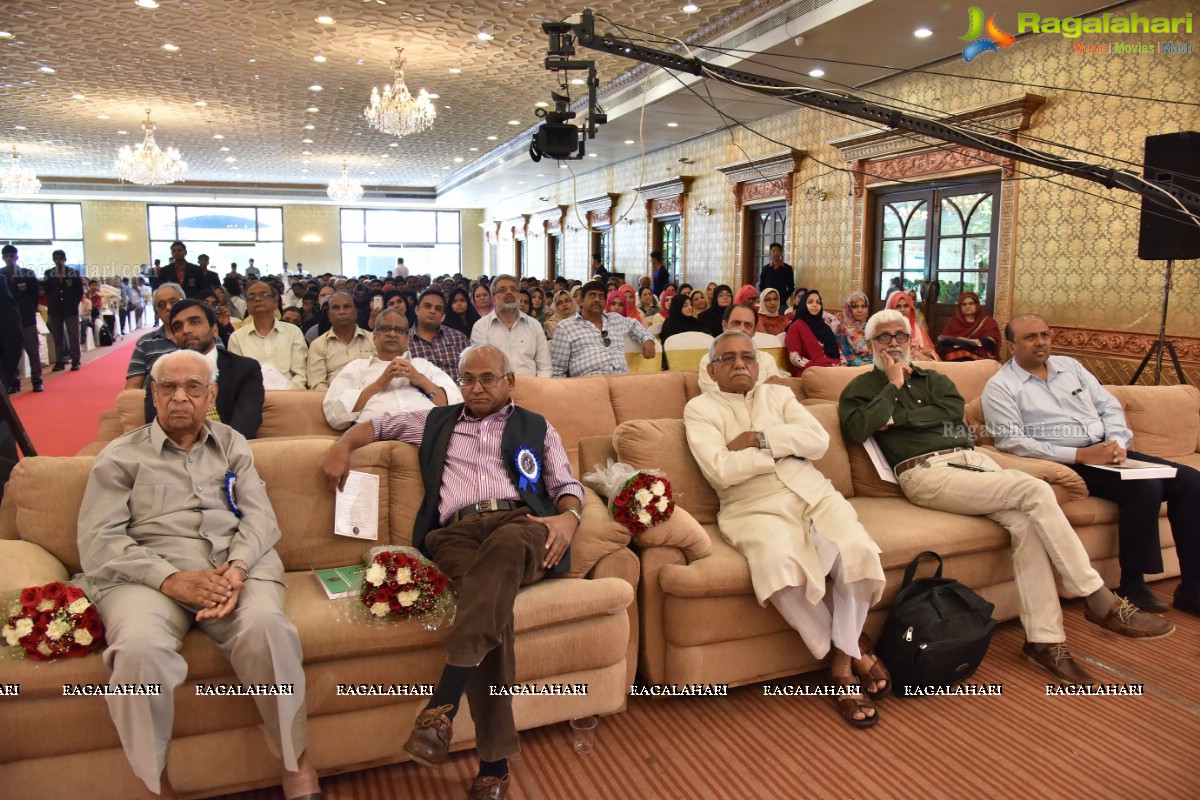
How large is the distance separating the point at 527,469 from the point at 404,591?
64 centimetres

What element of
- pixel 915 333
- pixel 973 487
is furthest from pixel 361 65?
pixel 973 487

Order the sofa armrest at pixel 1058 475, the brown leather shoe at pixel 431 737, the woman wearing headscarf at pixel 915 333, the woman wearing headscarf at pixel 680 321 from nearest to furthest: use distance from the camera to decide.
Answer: the brown leather shoe at pixel 431 737, the sofa armrest at pixel 1058 475, the woman wearing headscarf at pixel 915 333, the woman wearing headscarf at pixel 680 321

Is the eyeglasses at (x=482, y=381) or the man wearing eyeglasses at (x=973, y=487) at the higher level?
the eyeglasses at (x=482, y=381)

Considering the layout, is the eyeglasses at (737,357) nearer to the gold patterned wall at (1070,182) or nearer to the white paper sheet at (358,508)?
the white paper sheet at (358,508)

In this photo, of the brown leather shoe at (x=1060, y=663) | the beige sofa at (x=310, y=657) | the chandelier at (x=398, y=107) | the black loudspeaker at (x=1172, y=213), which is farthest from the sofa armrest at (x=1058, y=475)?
the chandelier at (x=398, y=107)

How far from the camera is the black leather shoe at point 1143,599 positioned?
3570 millimetres

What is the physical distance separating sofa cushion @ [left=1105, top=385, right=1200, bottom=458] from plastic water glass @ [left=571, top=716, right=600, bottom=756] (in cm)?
328

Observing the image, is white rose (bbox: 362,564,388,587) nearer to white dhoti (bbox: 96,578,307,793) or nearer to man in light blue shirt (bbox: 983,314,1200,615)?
white dhoti (bbox: 96,578,307,793)

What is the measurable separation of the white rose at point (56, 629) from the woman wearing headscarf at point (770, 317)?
18.6ft

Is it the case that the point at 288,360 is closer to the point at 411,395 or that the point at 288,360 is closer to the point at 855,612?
the point at 411,395

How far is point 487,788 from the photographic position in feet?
7.70

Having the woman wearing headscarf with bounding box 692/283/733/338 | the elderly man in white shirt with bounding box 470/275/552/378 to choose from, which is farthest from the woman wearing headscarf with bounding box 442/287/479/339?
the woman wearing headscarf with bounding box 692/283/733/338

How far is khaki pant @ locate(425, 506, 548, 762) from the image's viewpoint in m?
2.31

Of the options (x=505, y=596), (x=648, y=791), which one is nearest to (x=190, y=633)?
(x=505, y=596)
